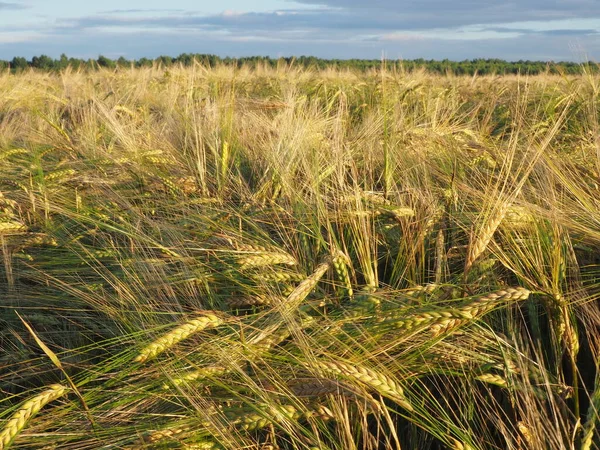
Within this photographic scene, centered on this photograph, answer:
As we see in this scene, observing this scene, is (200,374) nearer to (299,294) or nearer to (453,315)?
(299,294)

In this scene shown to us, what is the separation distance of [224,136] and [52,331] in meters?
1.26

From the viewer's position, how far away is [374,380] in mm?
1104

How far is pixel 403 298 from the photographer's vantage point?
1494mm

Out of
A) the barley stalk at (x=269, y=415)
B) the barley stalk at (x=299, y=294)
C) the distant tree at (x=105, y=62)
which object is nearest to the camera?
the barley stalk at (x=269, y=415)

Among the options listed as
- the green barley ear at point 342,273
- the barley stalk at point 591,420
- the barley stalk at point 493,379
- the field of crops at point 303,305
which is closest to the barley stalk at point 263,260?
the field of crops at point 303,305

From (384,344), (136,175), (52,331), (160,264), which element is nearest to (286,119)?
(136,175)

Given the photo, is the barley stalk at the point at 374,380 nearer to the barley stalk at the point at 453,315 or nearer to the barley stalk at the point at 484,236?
the barley stalk at the point at 453,315

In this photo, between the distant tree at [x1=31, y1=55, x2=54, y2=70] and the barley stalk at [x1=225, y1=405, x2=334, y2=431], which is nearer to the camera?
the barley stalk at [x1=225, y1=405, x2=334, y2=431]

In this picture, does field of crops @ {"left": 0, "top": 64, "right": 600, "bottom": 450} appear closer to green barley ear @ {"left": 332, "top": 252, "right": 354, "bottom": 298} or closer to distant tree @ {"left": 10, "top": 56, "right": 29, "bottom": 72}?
green barley ear @ {"left": 332, "top": 252, "right": 354, "bottom": 298}

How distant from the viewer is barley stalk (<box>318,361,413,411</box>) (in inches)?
43.2

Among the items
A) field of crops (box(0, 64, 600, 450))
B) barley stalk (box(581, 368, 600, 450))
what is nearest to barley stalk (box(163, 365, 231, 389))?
field of crops (box(0, 64, 600, 450))

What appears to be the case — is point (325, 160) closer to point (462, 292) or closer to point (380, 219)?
point (380, 219)

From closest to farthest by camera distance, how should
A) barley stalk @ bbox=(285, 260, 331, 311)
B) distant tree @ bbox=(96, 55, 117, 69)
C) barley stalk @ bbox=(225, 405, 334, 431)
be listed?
barley stalk @ bbox=(225, 405, 334, 431), barley stalk @ bbox=(285, 260, 331, 311), distant tree @ bbox=(96, 55, 117, 69)

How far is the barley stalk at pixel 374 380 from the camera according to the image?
3.60 feet
